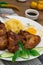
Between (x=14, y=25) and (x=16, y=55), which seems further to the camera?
(x=14, y=25)

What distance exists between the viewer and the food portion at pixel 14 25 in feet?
3.11

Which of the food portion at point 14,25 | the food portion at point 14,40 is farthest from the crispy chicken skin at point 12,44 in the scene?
the food portion at point 14,25

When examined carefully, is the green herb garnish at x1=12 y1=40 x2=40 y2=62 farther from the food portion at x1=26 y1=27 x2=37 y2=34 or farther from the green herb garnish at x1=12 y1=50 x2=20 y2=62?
the food portion at x1=26 y1=27 x2=37 y2=34

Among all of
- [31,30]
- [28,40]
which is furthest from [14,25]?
[28,40]

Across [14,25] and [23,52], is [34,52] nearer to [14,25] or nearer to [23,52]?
[23,52]

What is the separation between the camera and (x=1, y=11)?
116cm

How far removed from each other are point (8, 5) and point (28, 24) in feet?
0.93

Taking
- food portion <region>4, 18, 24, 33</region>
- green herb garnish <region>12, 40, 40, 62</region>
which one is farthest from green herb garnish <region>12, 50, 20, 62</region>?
food portion <region>4, 18, 24, 33</region>

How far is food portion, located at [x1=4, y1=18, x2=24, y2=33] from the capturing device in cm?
95

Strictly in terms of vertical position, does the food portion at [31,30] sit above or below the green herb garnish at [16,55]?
above

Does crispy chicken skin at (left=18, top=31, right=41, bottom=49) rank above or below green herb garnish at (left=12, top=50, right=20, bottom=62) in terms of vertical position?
above

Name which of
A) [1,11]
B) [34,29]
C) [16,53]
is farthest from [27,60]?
[1,11]

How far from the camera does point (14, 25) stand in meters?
0.97

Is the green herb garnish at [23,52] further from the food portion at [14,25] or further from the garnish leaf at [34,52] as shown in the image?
the food portion at [14,25]
